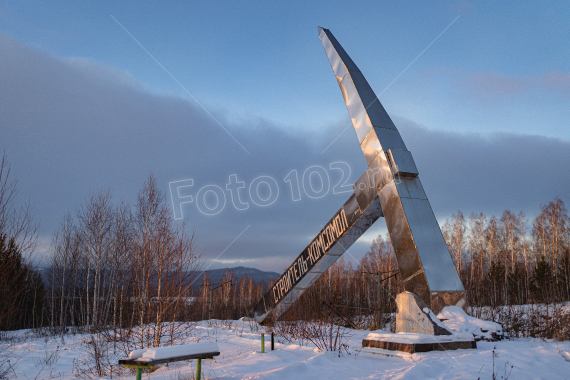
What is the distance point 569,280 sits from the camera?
24.2m

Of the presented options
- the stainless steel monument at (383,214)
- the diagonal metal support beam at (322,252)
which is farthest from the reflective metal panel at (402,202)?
the diagonal metal support beam at (322,252)

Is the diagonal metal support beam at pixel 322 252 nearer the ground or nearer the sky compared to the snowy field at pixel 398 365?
nearer the sky

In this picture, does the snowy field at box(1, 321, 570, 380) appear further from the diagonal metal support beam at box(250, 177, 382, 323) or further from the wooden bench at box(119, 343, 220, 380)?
the diagonal metal support beam at box(250, 177, 382, 323)

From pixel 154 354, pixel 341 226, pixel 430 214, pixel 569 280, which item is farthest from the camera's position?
pixel 569 280

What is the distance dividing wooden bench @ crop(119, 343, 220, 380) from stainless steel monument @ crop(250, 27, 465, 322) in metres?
4.21

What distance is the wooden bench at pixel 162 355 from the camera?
4223 mm

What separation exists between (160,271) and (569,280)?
27202mm

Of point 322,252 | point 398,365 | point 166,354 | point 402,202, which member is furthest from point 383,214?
point 166,354

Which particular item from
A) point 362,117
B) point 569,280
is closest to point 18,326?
point 362,117

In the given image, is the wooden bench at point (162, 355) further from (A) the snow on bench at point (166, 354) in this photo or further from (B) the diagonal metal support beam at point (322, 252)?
(B) the diagonal metal support beam at point (322, 252)

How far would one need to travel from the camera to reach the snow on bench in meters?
4.23

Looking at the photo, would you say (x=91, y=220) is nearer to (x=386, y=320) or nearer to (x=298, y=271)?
(x=298, y=271)

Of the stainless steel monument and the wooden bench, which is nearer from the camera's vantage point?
the wooden bench

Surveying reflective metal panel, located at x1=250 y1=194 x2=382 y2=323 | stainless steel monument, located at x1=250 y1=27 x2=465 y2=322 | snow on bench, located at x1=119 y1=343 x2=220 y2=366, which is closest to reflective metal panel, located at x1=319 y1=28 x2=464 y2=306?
stainless steel monument, located at x1=250 y1=27 x2=465 y2=322
